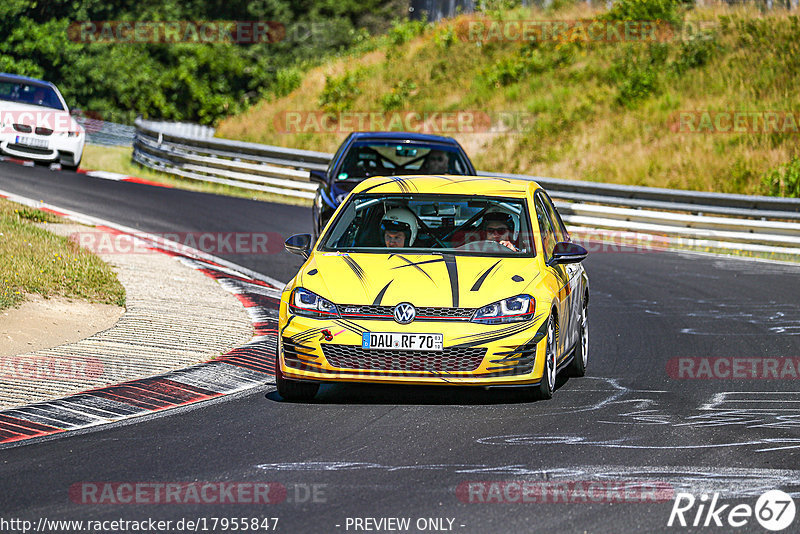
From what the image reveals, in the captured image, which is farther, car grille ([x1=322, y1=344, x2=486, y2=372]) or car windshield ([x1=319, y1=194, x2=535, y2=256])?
car windshield ([x1=319, y1=194, x2=535, y2=256])

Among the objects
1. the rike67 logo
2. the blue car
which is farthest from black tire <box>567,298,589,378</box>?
the blue car

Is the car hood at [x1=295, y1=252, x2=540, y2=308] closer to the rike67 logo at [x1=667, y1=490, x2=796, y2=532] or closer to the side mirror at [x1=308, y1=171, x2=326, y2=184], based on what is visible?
the rike67 logo at [x1=667, y1=490, x2=796, y2=532]

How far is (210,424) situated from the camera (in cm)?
791

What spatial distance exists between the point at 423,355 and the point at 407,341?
142 mm

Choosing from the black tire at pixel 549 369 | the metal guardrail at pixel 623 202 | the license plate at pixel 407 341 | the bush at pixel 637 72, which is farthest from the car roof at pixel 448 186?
the bush at pixel 637 72

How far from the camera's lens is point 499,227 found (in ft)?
31.2

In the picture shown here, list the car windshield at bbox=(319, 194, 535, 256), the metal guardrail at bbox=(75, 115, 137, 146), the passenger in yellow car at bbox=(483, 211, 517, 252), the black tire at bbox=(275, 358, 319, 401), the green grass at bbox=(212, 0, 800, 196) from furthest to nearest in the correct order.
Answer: the metal guardrail at bbox=(75, 115, 137, 146), the green grass at bbox=(212, 0, 800, 196), the passenger in yellow car at bbox=(483, 211, 517, 252), the car windshield at bbox=(319, 194, 535, 256), the black tire at bbox=(275, 358, 319, 401)

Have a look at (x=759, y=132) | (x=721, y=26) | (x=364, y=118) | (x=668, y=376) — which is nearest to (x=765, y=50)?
(x=721, y=26)

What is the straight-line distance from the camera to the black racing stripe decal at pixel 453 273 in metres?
8.36

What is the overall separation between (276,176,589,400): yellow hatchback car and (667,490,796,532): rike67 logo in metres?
2.36

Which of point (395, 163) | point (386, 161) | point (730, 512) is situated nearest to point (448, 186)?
point (730, 512)

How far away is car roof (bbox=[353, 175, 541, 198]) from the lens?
9.78 m

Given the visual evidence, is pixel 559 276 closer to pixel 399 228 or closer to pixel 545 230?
pixel 545 230

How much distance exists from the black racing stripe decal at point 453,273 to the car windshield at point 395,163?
6758 mm
